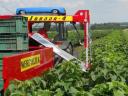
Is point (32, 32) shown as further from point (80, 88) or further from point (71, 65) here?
point (80, 88)

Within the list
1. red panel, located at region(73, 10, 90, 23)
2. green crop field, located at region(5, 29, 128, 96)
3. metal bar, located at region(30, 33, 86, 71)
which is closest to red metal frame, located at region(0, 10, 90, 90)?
green crop field, located at region(5, 29, 128, 96)

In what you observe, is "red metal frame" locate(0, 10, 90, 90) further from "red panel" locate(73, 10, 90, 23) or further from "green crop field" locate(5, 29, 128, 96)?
"red panel" locate(73, 10, 90, 23)

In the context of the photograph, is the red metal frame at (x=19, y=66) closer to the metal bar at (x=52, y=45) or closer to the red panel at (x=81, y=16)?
the metal bar at (x=52, y=45)

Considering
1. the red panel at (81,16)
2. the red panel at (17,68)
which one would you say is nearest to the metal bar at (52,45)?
the red panel at (81,16)

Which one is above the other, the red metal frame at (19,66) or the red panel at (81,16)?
the red panel at (81,16)

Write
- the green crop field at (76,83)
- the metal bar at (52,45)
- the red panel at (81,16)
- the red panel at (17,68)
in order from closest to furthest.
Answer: the green crop field at (76,83)
the red panel at (17,68)
the metal bar at (52,45)
the red panel at (81,16)

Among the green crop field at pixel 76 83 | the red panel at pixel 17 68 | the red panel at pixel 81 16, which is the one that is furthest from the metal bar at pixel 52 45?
the green crop field at pixel 76 83

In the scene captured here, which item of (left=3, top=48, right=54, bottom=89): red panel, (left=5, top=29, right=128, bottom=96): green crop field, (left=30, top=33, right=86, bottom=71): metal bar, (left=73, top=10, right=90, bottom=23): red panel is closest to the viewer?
(left=5, top=29, right=128, bottom=96): green crop field

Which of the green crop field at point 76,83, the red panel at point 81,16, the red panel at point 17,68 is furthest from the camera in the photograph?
the red panel at point 81,16

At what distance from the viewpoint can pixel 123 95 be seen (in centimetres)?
535

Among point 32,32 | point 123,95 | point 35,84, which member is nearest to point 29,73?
point 35,84

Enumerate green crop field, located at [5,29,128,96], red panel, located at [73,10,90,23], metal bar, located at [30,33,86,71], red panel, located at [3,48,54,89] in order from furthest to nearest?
1. red panel, located at [73,10,90,23]
2. metal bar, located at [30,33,86,71]
3. red panel, located at [3,48,54,89]
4. green crop field, located at [5,29,128,96]

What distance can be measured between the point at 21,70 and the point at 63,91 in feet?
4.39

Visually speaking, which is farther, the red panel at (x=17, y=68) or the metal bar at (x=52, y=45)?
the metal bar at (x=52, y=45)
